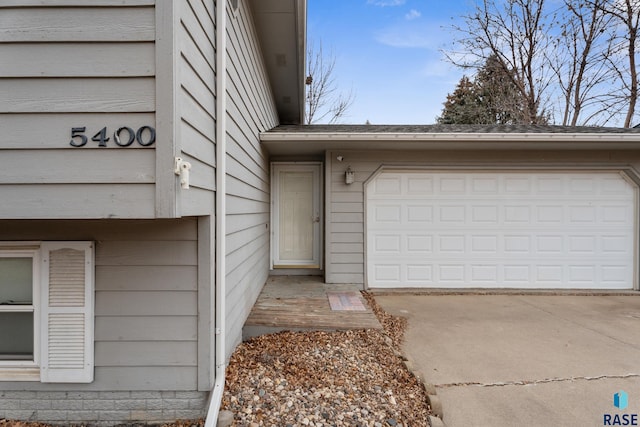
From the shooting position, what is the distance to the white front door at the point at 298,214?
18.6 ft

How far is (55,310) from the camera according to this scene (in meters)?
2.01

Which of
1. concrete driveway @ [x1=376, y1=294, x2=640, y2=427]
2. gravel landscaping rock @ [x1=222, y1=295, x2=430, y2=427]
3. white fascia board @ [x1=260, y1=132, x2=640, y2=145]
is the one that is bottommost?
concrete driveway @ [x1=376, y1=294, x2=640, y2=427]

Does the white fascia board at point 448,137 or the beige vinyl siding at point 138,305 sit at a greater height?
the white fascia board at point 448,137

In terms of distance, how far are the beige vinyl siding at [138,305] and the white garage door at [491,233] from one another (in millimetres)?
3473

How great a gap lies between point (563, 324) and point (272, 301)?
11.6 ft

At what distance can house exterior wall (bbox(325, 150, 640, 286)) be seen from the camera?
496 cm

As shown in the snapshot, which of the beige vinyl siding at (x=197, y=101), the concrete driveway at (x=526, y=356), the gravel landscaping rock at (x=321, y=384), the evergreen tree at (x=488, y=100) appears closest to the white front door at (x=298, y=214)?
the concrete driveway at (x=526, y=356)

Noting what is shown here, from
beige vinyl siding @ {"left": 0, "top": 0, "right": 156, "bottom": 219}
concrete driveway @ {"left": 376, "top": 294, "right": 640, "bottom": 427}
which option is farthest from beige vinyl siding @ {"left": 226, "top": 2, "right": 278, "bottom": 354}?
concrete driveway @ {"left": 376, "top": 294, "right": 640, "bottom": 427}

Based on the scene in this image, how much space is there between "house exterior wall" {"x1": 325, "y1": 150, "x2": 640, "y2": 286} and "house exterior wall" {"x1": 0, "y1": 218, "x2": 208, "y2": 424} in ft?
10.2

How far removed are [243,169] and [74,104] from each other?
176cm

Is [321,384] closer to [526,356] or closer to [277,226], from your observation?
[526,356]

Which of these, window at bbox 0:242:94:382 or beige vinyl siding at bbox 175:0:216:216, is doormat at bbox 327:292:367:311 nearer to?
beige vinyl siding at bbox 175:0:216:216

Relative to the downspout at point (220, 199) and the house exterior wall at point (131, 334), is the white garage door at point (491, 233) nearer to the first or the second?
the downspout at point (220, 199)

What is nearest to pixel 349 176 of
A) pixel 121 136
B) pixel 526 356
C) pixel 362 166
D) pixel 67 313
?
pixel 362 166
